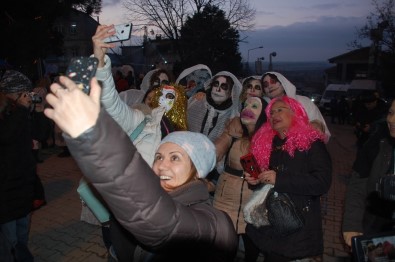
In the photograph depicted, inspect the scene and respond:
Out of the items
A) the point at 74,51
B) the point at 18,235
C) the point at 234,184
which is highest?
the point at 74,51

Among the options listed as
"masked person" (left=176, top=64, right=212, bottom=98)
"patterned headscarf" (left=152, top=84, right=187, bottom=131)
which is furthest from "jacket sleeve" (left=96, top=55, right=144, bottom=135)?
"masked person" (left=176, top=64, right=212, bottom=98)

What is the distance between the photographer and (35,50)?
10.6 m

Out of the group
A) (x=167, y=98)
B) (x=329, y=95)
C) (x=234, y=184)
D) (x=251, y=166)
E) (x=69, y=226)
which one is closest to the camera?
(x=251, y=166)

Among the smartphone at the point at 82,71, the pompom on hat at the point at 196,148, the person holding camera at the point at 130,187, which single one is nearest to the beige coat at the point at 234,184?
the pompom on hat at the point at 196,148

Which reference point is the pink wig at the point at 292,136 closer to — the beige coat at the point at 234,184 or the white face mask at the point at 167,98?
the beige coat at the point at 234,184

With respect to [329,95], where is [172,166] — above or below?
above

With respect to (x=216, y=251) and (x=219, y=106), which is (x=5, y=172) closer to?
(x=216, y=251)

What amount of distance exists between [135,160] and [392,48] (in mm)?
29180

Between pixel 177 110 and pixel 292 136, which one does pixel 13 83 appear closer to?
pixel 177 110

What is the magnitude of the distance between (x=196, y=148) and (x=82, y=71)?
1.02 metres

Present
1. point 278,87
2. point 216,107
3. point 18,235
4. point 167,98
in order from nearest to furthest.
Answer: point 18,235
point 167,98
point 278,87
point 216,107

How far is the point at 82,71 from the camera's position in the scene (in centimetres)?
94

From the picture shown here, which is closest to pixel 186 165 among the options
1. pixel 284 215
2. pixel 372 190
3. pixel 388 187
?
pixel 284 215

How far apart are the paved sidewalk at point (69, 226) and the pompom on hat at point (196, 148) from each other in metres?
2.02
